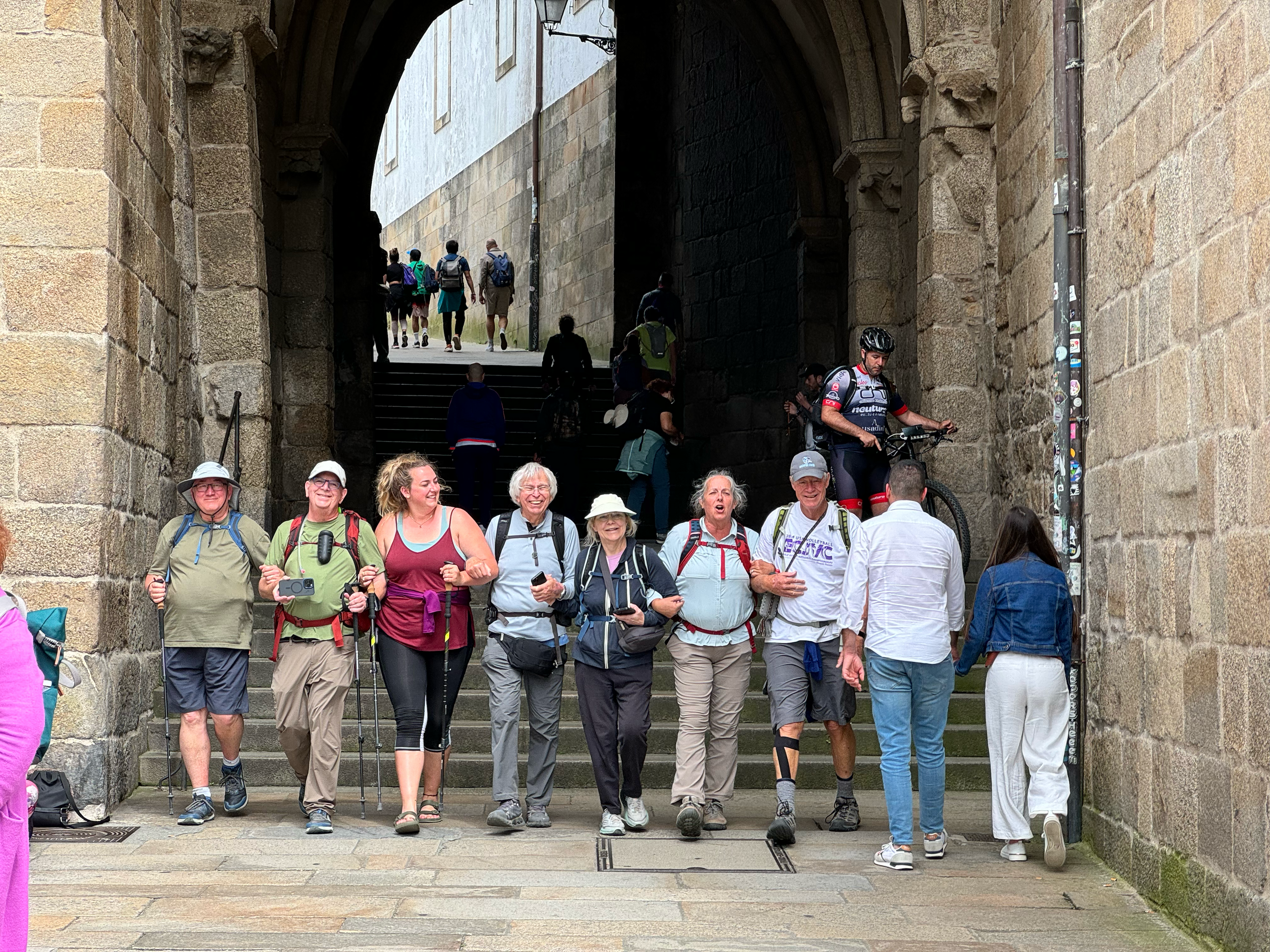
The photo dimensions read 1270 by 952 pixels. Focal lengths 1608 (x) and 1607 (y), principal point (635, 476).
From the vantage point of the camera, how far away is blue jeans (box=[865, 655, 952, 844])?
233 inches

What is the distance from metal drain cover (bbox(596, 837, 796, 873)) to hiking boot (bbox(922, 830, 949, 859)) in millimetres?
520

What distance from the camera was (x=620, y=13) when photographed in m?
19.6

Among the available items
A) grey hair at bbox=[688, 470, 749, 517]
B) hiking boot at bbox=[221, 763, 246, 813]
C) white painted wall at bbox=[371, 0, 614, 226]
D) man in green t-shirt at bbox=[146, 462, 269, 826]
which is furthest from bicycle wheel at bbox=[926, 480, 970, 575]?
white painted wall at bbox=[371, 0, 614, 226]

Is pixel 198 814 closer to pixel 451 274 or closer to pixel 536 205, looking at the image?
pixel 451 274

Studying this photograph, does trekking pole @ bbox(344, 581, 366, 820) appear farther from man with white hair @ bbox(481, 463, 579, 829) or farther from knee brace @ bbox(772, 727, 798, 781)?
knee brace @ bbox(772, 727, 798, 781)

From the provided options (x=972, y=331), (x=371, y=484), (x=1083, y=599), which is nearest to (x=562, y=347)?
A: (x=371, y=484)

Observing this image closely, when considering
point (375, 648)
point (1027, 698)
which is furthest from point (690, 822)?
point (375, 648)

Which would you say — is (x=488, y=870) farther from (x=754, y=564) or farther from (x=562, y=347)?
(x=562, y=347)

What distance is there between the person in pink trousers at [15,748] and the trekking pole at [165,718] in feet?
11.3

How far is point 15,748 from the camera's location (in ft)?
10.2

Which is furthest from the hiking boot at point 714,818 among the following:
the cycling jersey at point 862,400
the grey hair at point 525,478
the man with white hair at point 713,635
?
the cycling jersey at point 862,400

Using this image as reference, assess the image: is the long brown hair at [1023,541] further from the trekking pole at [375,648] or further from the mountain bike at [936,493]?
the trekking pole at [375,648]

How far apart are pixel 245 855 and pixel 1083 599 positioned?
133 inches

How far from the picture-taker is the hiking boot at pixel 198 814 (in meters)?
6.48
